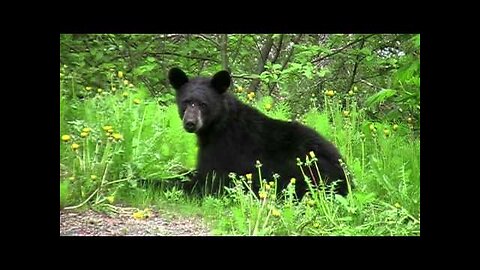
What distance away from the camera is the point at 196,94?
4.88 metres

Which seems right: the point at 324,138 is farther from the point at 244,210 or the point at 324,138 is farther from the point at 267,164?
the point at 244,210

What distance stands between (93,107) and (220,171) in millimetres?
970

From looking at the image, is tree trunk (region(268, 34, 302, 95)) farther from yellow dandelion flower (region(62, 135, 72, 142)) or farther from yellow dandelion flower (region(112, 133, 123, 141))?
yellow dandelion flower (region(62, 135, 72, 142))

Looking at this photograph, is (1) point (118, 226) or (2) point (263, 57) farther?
(2) point (263, 57)

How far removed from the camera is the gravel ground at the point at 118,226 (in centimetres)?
465

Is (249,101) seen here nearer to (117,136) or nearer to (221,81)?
(221,81)

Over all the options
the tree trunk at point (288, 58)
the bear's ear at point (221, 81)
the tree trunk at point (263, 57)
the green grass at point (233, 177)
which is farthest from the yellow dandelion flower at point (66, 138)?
the tree trunk at point (288, 58)

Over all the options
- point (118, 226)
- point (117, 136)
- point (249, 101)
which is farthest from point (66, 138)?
point (249, 101)

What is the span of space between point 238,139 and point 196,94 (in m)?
0.45

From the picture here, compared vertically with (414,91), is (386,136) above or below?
below

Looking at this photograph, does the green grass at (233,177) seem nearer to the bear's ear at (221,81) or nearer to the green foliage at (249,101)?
the green foliage at (249,101)

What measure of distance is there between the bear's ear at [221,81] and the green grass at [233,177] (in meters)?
0.31

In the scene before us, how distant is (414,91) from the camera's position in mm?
4855

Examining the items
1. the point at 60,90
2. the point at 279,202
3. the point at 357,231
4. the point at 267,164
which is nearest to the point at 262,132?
the point at 267,164
